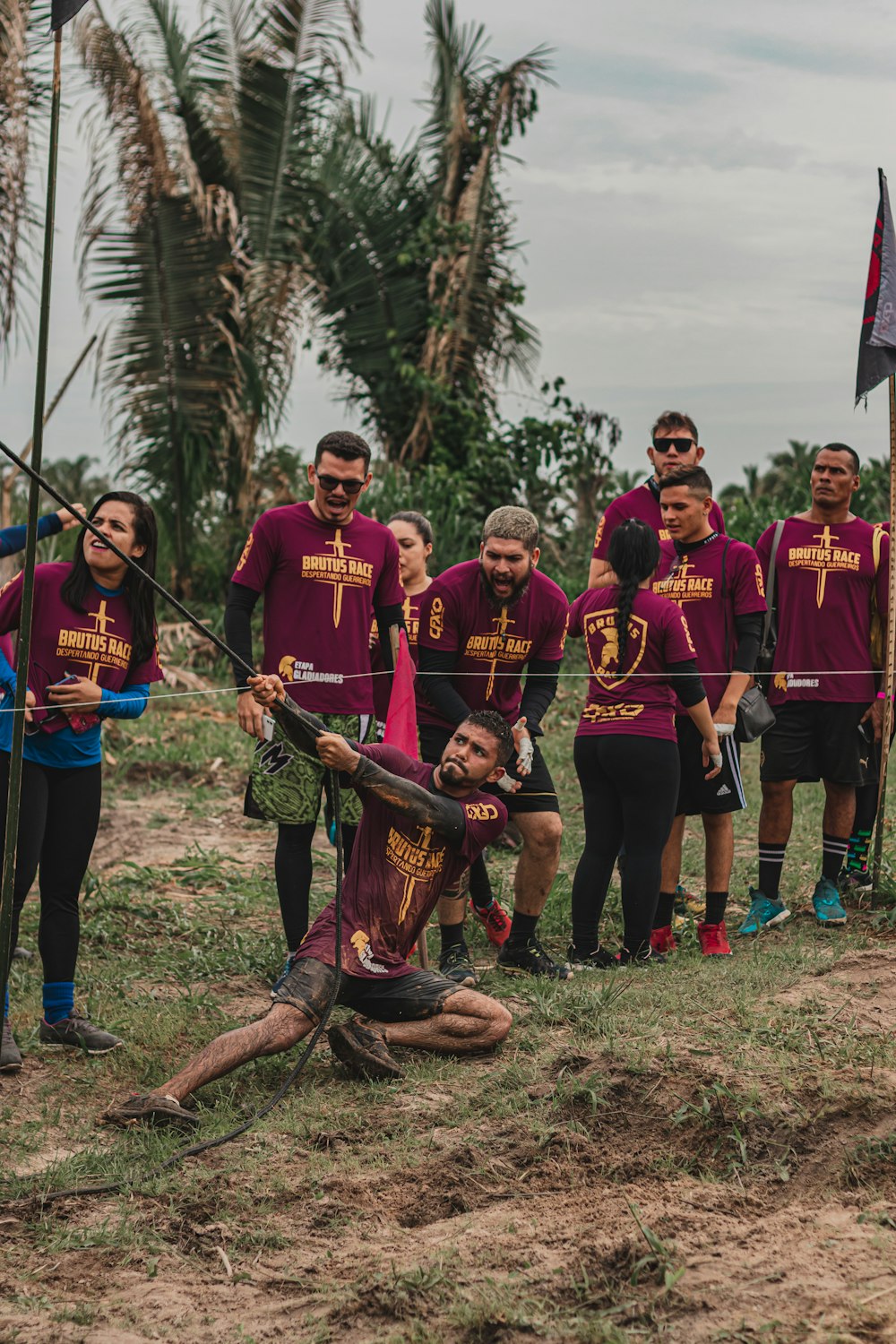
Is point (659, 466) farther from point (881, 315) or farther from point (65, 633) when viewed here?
point (65, 633)

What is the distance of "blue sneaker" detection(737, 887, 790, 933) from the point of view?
624 cm

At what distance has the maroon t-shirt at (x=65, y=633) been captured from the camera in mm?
4871

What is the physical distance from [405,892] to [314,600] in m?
1.34

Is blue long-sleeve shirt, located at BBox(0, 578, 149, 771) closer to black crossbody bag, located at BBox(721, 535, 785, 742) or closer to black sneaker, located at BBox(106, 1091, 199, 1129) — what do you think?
black sneaker, located at BBox(106, 1091, 199, 1129)

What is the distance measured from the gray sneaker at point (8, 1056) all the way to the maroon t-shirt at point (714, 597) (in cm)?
312

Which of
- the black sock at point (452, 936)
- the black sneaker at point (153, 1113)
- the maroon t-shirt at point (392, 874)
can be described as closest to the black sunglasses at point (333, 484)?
the maroon t-shirt at point (392, 874)

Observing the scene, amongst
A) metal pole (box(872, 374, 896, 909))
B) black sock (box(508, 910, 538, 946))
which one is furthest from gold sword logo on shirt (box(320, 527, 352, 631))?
metal pole (box(872, 374, 896, 909))

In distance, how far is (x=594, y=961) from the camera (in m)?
5.62

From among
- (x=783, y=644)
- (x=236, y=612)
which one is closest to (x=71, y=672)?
(x=236, y=612)

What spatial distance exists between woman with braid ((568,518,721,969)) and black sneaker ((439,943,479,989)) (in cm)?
48

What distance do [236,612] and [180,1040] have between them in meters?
1.64

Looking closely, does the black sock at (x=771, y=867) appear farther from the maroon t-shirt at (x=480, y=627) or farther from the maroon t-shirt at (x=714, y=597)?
the maroon t-shirt at (x=480, y=627)

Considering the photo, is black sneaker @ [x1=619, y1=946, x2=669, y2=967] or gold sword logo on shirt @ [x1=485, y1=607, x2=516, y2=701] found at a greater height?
gold sword logo on shirt @ [x1=485, y1=607, x2=516, y2=701]

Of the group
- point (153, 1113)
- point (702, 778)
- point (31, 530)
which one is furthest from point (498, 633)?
point (153, 1113)
